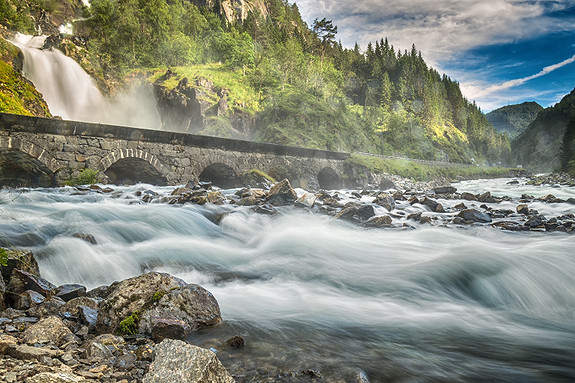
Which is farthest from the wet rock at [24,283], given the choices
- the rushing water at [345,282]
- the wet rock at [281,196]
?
the wet rock at [281,196]

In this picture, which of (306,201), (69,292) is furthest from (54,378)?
(306,201)

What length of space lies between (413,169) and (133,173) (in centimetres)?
3166

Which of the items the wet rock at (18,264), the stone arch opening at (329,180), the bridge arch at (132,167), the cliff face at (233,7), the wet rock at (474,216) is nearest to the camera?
the wet rock at (18,264)

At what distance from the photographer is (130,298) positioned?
2789mm

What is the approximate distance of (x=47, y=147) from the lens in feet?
35.8

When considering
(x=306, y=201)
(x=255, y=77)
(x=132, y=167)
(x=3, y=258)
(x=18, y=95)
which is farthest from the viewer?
(x=255, y=77)

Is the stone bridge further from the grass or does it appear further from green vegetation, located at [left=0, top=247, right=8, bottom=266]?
the grass

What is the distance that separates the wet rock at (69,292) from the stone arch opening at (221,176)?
13031 millimetres

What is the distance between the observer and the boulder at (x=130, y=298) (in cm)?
261

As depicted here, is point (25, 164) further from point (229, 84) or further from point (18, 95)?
point (229, 84)

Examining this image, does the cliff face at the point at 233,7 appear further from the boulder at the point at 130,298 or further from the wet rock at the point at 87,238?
the boulder at the point at 130,298

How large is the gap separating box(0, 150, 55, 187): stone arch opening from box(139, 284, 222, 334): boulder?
35.6ft

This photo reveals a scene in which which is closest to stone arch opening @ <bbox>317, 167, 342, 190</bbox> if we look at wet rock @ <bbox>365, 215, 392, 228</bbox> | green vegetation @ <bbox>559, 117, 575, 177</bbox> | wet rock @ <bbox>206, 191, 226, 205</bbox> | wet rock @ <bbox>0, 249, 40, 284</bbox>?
wet rock @ <bbox>206, 191, 226, 205</bbox>

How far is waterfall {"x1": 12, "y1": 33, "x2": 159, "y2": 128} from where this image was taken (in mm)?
24750
